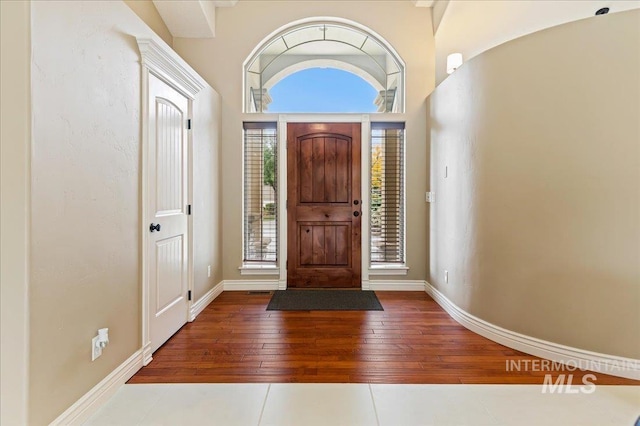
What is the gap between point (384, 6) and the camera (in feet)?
13.5

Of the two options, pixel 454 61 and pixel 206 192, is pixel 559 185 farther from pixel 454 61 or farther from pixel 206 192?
pixel 206 192

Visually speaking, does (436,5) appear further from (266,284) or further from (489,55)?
(266,284)

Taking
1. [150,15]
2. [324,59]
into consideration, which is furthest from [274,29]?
[150,15]

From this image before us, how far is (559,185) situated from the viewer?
2322mm

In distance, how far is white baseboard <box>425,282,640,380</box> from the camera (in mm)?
2119

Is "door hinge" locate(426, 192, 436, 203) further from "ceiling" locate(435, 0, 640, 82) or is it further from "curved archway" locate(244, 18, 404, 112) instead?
"ceiling" locate(435, 0, 640, 82)

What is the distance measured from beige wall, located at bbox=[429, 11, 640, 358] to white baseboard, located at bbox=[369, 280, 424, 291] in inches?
46.0

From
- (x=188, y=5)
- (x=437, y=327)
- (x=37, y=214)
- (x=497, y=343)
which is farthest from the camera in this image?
(x=188, y=5)

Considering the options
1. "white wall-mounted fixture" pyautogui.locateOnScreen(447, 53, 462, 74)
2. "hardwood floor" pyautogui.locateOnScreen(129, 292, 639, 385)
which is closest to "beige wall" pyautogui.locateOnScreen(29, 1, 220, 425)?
"hardwood floor" pyautogui.locateOnScreen(129, 292, 639, 385)

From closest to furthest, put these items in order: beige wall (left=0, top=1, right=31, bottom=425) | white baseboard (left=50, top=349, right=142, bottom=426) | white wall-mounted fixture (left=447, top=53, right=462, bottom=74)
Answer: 1. beige wall (left=0, top=1, right=31, bottom=425)
2. white baseboard (left=50, top=349, right=142, bottom=426)
3. white wall-mounted fixture (left=447, top=53, right=462, bottom=74)

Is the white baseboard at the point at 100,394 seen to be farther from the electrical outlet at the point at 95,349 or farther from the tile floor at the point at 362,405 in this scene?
the electrical outlet at the point at 95,349

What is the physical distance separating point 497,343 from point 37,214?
3166 mm

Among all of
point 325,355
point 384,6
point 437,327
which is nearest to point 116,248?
point 325,355

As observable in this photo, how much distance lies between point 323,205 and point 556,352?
9.08 ft
